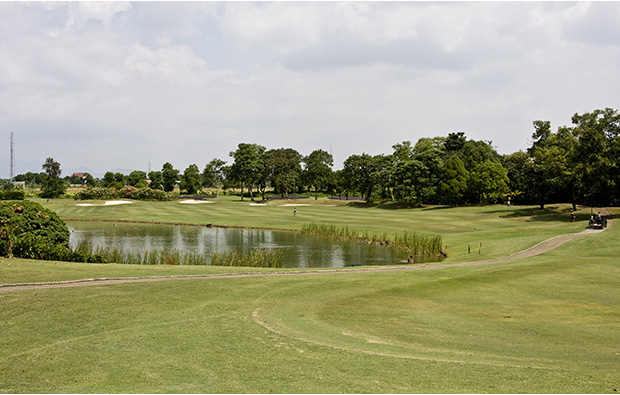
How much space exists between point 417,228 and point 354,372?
4463 cm

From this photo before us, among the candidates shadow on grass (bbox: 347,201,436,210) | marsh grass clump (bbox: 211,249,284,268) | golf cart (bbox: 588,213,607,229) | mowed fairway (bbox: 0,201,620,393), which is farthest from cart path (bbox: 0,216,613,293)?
shadow on grass (bbox: 347,201,436,210)

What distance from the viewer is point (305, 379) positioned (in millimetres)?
8352

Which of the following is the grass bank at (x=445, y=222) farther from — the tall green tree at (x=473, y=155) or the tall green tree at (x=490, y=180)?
the tall green tree at (x=473, y=155)

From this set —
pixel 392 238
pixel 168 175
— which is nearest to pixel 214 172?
pixel 168 175

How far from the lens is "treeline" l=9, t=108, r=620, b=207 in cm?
5097

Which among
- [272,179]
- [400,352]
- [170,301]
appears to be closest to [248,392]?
[400,352]

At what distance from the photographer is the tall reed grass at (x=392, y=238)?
128 ft

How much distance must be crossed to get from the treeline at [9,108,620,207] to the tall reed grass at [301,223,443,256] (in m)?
21.8

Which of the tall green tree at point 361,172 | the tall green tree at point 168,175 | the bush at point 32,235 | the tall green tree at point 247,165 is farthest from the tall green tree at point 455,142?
the bush at point 32,235

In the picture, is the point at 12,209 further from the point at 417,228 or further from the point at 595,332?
the point at 417,228

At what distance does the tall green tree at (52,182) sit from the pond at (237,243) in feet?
178

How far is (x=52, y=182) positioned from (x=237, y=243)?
286 feet

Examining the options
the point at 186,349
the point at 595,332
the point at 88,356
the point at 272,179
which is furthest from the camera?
the point at 272,179

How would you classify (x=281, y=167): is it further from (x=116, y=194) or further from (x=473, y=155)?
(x=473, y=155)
